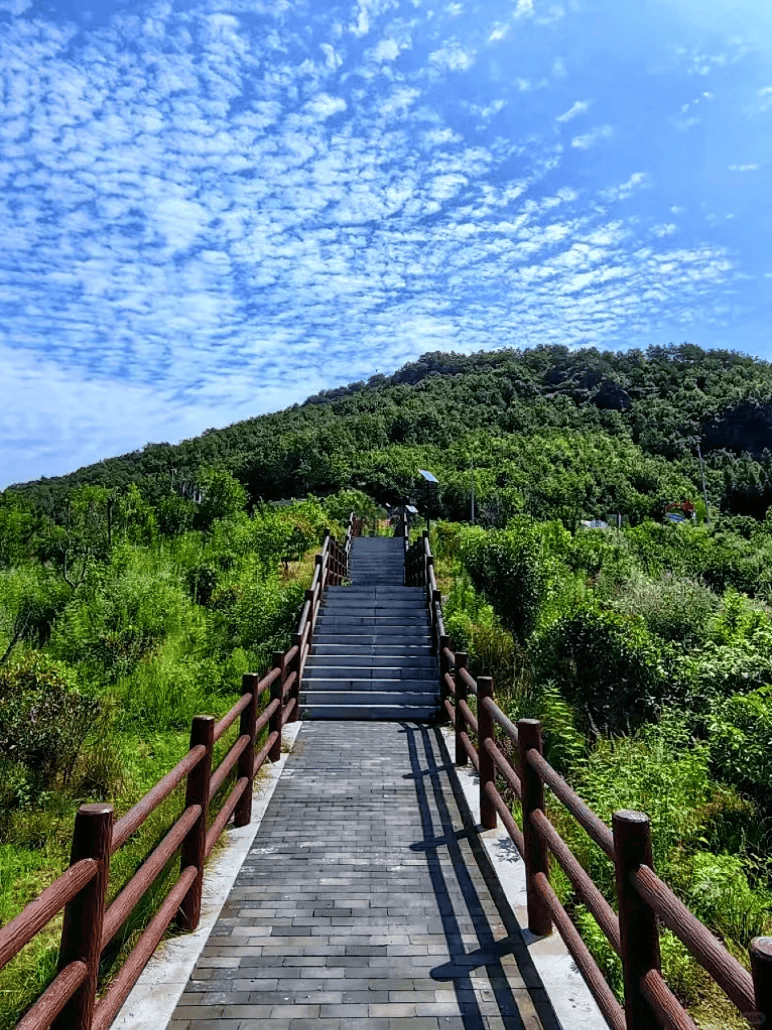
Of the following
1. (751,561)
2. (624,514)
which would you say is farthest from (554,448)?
(751,561)

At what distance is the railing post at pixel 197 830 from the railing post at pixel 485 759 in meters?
2.38

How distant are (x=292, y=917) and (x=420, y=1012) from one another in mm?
1152

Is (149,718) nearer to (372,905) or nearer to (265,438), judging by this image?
(372,905)

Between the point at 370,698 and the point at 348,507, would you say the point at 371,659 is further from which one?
the point at 348,507

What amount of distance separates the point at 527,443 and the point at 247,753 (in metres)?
54.9

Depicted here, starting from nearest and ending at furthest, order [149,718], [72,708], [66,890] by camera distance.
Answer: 1. [66,890]
2. [72,708]
3. [149,718]

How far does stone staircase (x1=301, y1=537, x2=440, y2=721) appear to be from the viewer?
9.52 metres

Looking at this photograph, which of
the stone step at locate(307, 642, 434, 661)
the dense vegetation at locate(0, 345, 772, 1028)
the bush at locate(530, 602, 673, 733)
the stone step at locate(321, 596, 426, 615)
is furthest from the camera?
the stone step at locate(321, 596, 426, 615)

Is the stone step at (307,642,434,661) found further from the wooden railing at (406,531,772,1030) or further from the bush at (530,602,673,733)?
the wooden railing at (406,531,772,1030)

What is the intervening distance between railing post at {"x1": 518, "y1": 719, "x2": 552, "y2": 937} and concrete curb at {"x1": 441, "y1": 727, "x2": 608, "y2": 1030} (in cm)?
9

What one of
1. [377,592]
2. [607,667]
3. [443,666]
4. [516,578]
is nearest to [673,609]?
[516,578]

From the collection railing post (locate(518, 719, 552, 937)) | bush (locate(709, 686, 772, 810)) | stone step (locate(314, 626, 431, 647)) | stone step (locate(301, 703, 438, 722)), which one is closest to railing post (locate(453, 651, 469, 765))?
stone step (locate(301, 703, 438, 722))

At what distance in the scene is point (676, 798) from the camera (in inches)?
179

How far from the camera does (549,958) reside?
10.8ft
